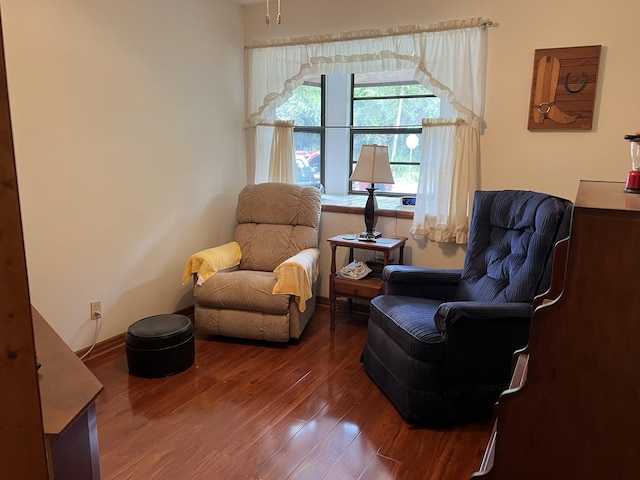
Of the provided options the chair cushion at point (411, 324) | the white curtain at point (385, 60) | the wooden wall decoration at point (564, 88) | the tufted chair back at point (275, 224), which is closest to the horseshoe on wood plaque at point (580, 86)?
the wooden wall decoration at point (564, 88)

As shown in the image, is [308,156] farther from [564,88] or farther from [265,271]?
[564,88]

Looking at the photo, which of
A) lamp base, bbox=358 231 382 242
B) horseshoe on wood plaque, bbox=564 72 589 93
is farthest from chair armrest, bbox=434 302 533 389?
horseshoe on wood plaque, bbox=564 72 589 93

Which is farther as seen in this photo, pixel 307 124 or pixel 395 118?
pixel 307 124

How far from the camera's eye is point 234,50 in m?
3.93

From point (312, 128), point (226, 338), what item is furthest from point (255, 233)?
point (312, 128)

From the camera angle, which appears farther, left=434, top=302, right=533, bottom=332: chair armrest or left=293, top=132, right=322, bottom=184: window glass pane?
left=293, top=132, right=322, bottom=184: window glass pane

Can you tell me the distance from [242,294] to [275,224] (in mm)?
813

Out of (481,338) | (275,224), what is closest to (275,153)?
(275,224)

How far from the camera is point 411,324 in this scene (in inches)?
92.4

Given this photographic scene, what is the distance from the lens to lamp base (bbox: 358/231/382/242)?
3391 millimetres

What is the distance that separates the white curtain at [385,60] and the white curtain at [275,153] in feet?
0.48

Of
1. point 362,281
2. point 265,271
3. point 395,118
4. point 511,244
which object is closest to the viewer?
point 511,244

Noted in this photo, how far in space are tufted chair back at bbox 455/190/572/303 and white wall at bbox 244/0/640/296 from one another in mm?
549

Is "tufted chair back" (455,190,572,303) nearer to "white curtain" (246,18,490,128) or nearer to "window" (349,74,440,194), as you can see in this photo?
"white curtain" (246,18,490,128)
